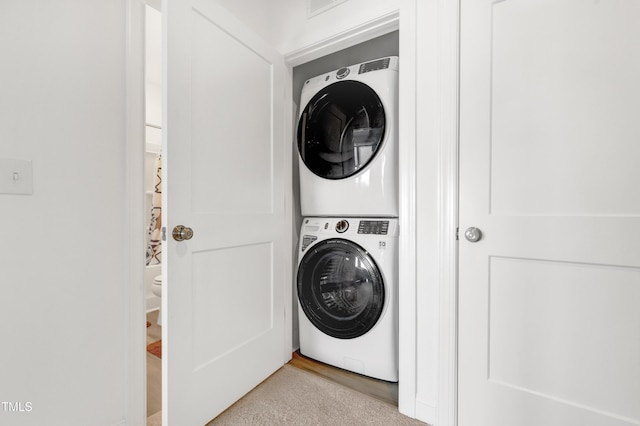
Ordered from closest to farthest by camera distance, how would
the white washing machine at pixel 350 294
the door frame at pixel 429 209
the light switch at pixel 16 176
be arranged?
the light switch at pixel 16 176 < the door frame at pixel 429 209 < the white washing machine at pixel 350 294

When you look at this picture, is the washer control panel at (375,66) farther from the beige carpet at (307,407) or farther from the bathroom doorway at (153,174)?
the beige carpet at (307,407)

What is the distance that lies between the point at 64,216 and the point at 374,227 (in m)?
1.38

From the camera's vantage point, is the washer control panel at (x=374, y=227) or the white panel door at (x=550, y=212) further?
the washer control panel at (x=374, y=227)

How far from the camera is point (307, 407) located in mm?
1449

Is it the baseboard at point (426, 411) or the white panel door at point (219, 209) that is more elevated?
the white panel door at point (219, 209)

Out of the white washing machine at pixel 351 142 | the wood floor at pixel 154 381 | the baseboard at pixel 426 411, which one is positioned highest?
the white washing machine at pixel 351 142

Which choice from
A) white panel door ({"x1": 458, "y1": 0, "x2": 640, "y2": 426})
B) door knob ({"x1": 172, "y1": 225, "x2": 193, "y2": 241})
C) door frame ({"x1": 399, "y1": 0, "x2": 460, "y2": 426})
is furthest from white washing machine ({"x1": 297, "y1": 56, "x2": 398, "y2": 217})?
door knob ({"x1": 172, "y1": 225, "x2": 193, "y2": 241})

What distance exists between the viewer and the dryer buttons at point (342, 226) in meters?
1.75

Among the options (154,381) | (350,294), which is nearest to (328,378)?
(350,294)

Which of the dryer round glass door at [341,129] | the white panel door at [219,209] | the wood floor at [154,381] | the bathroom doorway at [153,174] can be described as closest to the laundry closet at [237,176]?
the white panel door at [219,209]

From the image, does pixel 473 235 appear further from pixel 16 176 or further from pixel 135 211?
pixel 16 176

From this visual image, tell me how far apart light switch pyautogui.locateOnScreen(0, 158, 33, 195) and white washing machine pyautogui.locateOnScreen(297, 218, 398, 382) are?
1.28 meters

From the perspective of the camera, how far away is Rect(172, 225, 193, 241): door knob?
1159mm

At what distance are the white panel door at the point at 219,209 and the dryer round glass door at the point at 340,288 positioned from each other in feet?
0.59
